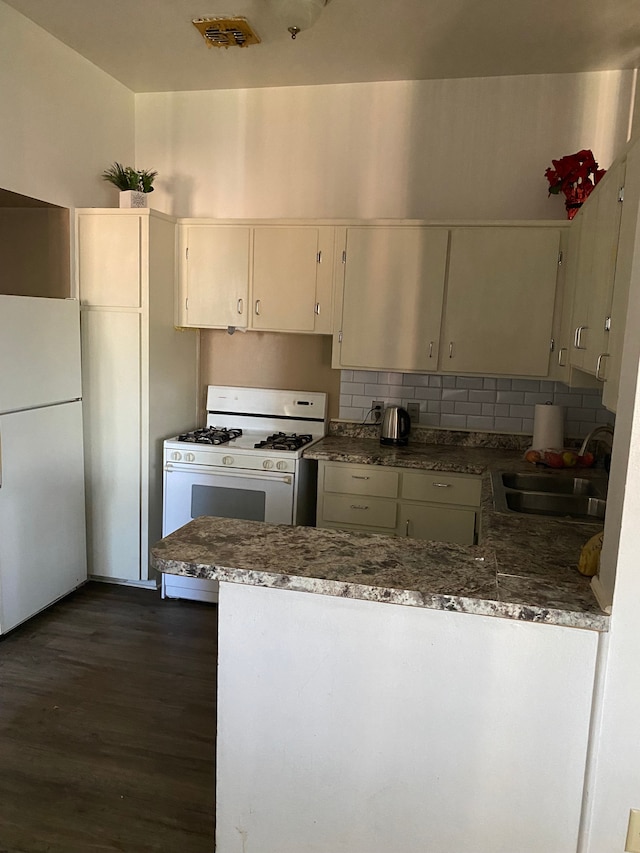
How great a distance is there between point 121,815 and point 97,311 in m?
2.46

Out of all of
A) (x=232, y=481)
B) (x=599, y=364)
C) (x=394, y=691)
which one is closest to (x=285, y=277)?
(x=232, y=481)

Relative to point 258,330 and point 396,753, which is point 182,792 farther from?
point 258,330

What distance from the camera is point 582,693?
51.1 inches

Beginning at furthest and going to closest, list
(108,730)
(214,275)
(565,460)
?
1. (214,275)
2. (565,460)
3. (108,730)

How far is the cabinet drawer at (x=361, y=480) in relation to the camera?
326 centimetres

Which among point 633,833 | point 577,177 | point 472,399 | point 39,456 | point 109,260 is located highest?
point 577,177

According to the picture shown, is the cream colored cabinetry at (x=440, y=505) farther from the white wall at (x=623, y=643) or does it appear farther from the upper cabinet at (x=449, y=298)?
the white wall at (x=623, y=643)

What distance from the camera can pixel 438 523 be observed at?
10.6 feet

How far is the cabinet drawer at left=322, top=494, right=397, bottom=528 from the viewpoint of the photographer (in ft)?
10.8

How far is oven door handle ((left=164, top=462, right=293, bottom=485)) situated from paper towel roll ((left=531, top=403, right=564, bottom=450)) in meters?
1.35

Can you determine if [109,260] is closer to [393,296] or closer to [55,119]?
[55,119]

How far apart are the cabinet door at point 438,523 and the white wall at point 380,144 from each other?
1664mm

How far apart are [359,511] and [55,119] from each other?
2.61 meters

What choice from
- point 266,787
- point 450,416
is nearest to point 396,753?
point 266,787
